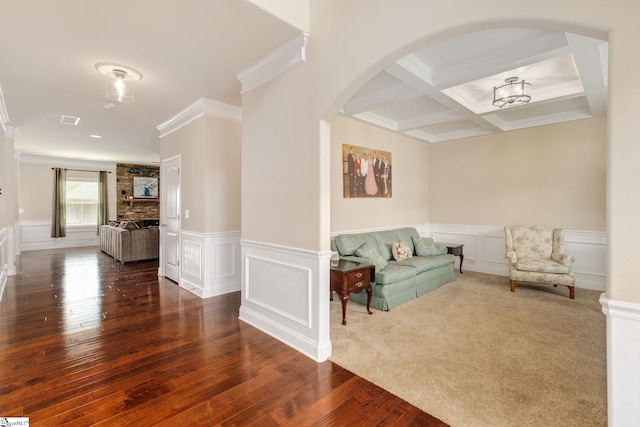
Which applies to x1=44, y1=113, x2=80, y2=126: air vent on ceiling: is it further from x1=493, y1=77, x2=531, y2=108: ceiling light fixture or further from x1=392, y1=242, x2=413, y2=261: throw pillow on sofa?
x1=493, y1=77, x2=531, y2=108: ceiling light fixture

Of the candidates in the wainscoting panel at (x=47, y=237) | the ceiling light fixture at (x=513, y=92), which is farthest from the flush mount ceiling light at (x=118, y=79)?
the wainscoting panel at (x=47, y=237)

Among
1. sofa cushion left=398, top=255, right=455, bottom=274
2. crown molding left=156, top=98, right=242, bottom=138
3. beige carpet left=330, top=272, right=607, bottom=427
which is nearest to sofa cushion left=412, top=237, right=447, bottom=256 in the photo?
sofa cushion left=398, top=255, right=455, bottom=274

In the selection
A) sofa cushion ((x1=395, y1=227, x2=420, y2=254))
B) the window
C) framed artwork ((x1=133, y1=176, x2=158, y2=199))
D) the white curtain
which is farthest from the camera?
framed artwork ((x1=133, y1=176, x2=158, y2=199))

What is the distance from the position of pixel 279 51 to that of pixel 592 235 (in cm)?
542

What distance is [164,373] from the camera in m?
2.39

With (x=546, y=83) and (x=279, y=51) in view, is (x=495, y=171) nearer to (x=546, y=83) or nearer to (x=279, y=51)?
(x=546, y=83)

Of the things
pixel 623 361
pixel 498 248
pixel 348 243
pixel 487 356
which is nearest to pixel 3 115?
pixel 348 243

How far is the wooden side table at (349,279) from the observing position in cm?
336

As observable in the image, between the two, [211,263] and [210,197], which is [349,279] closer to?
[211,263]

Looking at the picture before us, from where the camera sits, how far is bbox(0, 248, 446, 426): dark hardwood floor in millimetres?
1919

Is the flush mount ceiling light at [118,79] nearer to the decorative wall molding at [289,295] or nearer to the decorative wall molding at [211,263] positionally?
the decorative wall molding at [211,263]

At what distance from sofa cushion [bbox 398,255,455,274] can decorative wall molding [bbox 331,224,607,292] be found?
1.07m

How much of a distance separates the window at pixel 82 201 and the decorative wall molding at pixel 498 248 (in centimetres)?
920

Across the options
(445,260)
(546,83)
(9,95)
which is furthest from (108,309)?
(546,83)
